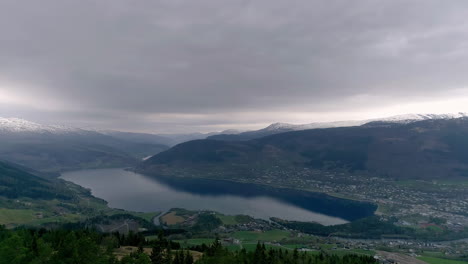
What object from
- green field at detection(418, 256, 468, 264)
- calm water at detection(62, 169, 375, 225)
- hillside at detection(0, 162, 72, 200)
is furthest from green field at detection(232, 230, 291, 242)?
hillside at detection(0, 162, 72, 200)

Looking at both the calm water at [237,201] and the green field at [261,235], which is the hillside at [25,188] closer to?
the calm water at [237,201]

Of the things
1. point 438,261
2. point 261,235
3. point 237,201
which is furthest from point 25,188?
point 438,261

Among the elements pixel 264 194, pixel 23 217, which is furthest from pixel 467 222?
pixel 23 217

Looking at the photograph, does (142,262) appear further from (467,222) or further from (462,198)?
(462,198)

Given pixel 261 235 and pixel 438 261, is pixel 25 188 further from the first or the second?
pixel 438 261

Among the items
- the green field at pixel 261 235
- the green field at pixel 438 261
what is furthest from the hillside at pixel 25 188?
the green field at pixel 438 261

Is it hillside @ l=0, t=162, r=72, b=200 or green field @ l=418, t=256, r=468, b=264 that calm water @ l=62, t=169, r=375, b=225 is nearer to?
hillside @ l=0, t=162, r=72, b=200
